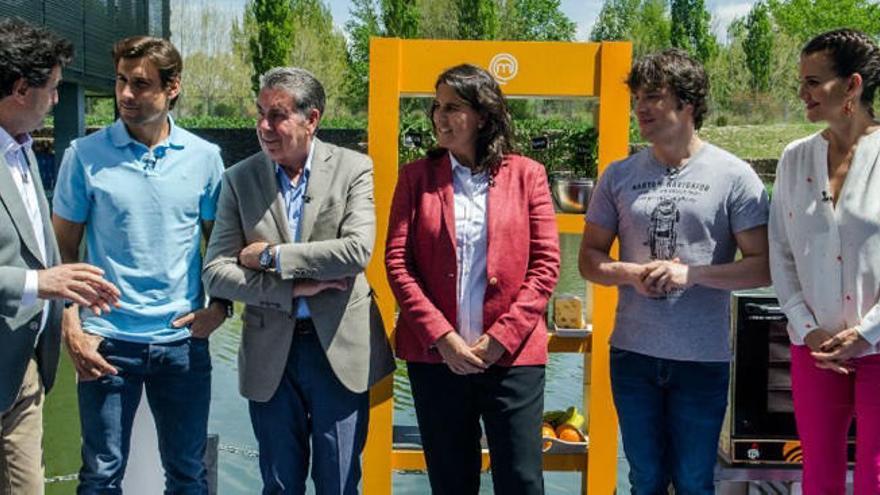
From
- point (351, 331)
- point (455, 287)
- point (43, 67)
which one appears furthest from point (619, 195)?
point (43, 67)

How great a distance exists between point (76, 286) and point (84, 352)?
0.40m

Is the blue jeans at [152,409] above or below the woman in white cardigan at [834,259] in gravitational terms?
below

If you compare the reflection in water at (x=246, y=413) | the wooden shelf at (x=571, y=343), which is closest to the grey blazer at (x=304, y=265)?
the wooden shelf at (x=571, y=343)

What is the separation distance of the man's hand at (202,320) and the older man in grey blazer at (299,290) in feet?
0.33

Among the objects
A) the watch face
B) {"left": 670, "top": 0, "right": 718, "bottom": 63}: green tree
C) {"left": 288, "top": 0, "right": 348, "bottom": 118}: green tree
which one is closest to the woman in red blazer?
the watch face

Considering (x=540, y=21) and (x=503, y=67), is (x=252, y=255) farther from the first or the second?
(x=540, y=21)

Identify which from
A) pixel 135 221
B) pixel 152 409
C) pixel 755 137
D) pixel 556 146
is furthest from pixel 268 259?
pixel 755 137

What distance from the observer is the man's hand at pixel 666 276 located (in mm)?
2582

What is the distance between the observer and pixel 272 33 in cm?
3488

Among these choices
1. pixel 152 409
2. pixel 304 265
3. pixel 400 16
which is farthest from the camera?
pixel 400 16

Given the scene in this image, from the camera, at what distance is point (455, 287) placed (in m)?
2.70

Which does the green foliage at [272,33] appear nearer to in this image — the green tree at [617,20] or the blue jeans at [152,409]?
the green tree at [617,20]

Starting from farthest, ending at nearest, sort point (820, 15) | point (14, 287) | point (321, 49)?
point (820, 15), point (321, 49), point (14, 287)

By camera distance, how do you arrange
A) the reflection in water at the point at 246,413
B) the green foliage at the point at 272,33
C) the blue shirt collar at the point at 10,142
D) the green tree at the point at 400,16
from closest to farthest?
1. the blue shirt collar at the point at 10,142
2. the reflection in water at the point at 246,413
3. the green foliage at the point at 272,33
4. the green tree at the point at 400,16
